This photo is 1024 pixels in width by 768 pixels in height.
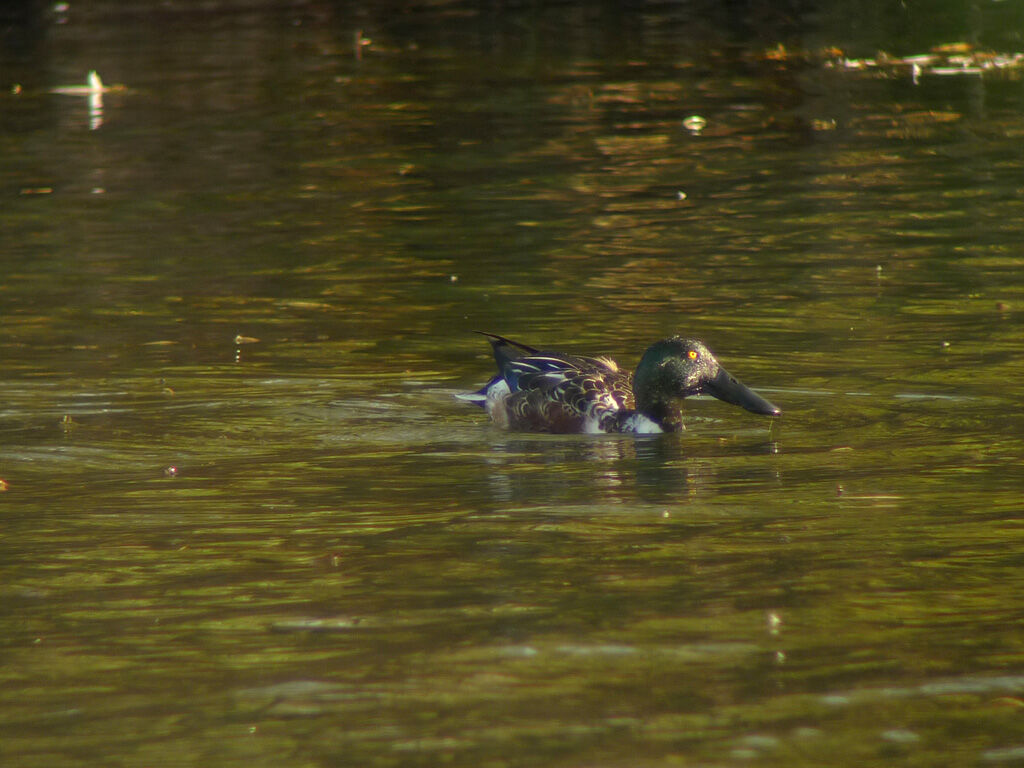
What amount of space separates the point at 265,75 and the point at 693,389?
69.3 feet

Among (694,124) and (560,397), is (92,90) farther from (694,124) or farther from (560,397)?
(560,397)

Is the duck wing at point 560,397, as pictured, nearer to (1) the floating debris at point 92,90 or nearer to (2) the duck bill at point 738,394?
(2) the duck bill at point 738,394

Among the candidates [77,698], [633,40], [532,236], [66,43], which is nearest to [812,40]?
[633,40]

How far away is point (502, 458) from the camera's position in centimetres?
911

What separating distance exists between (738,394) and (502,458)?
1.32m

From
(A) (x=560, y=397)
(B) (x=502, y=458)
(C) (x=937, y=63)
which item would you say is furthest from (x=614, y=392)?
(C) (x=937, y=63)

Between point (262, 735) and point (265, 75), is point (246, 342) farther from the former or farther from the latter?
point (265, 75)

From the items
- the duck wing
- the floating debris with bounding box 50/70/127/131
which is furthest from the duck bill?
the floating debris with bounding box 50/70/127/131

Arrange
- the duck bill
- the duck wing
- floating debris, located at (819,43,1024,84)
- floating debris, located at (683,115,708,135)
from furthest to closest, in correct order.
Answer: floating debris, located at (819,43,1024,84), floating debris, located at (683,115,708,135), the duck wing, the duck bill

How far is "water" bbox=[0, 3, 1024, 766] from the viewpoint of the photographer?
5516 mm

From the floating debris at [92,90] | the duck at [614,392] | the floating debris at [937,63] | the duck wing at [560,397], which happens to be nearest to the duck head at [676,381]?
the duck at [614,392]

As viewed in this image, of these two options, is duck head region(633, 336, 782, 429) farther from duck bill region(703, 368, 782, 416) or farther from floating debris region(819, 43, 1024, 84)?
floating debris region(819, 43, 1024, 84)

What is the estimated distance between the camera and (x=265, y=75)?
2967 centimetres

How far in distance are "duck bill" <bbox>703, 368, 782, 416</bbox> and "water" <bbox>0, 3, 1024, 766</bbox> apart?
0.45 feet
